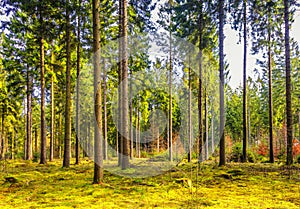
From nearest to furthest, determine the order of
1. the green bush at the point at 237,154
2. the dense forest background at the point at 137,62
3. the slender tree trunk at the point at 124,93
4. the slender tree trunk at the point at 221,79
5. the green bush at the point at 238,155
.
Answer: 1. the slender tree trunk at the point at 124,93
2. the dense forest background at the point at 137,62
3. the slender tree trunk at the point at 221,79
4. the green bush at the point at 238,155
5. the green bush at the point at 237,154

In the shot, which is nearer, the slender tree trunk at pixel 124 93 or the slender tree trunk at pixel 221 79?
the slender tree trunk at pixel 124 93

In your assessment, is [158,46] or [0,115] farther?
[0,115]

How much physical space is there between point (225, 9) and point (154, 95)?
12548 millimetres

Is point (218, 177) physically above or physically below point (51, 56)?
below

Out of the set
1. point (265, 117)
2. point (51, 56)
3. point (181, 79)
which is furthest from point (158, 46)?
point (265, 117)

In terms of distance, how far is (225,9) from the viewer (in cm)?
1530

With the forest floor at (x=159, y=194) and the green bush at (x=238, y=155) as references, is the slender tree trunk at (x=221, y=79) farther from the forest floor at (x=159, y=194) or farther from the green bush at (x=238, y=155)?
the green bush at (x=238, y=155)

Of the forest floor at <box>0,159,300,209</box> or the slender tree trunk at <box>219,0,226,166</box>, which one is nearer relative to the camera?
the forest floor at <box>0,159,300,209</box>

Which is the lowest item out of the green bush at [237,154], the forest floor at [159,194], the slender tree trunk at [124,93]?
the green bush at [237,154]

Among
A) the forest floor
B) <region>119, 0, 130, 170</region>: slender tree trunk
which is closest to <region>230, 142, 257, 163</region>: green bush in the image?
the forest floor

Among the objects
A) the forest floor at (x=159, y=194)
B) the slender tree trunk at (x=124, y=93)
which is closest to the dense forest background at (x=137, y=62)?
the slender tree trunk at (x=124, y=93)

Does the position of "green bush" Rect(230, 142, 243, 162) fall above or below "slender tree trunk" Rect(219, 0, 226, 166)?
below

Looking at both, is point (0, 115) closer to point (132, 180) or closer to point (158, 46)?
point (158, 46)

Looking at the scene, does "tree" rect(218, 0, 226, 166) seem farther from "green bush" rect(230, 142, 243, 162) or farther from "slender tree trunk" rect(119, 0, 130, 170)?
"green bush" rect(230, 142, 243, 162)
